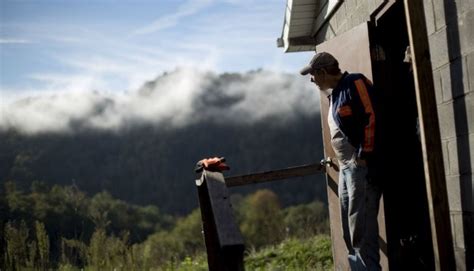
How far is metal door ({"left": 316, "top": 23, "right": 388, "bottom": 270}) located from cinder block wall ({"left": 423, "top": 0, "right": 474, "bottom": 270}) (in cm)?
85

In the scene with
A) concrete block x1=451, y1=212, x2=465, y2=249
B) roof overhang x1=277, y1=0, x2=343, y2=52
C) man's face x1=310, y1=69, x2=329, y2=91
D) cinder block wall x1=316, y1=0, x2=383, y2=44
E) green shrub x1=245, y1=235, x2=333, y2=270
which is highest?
roof overhang x1=277, y1=0, x2=343, y2=52

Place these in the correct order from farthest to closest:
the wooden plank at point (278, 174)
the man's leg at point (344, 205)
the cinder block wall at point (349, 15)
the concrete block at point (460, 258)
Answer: the wooden plank at point (278, 174)
the cinder block wall at point (349, 15)
the man's leg at point (344, 205)
the concrete block at point (460, 258)

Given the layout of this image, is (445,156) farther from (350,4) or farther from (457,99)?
(350,4)

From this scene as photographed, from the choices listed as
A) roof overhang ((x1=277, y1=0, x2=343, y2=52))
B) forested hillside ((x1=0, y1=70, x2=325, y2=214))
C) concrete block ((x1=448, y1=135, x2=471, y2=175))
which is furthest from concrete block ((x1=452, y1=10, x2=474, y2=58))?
forested hillside ((x1=0, y1=70, x2=325, y2=214))

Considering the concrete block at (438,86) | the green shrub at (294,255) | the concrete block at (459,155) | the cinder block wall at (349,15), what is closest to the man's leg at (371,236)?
the concrete block at (459,155)

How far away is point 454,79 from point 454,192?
0.70 metres

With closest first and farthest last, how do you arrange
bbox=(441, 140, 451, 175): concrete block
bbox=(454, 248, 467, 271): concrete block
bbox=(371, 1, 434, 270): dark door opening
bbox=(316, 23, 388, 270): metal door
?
bbox=(454, 248, 467, 271): concrete block, bbox=(441, 140, 451, 175): concrete block, bbox=(371, 1, 434, 270): dark door opening, bbox=(316, 23, 388, 270): metal door

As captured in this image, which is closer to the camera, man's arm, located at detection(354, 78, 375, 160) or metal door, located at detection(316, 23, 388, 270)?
man's arm, located at detection(354, 78, 375, 160)

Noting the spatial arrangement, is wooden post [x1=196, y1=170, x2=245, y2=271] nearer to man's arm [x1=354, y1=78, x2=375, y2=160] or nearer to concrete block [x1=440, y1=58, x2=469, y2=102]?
man's arm [x1=354, y1=78, x2=375, y2=160]

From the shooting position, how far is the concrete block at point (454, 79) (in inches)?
126

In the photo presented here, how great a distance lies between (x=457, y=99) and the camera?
3.31 metres

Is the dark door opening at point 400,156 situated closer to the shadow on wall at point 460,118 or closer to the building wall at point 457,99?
the building wall at point 457,99

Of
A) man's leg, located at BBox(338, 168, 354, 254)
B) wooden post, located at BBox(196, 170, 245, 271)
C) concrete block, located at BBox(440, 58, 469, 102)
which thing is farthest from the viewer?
man's leg, located at BBox(338, 168, 354, 254)

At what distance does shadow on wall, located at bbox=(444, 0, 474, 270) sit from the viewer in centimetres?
324
